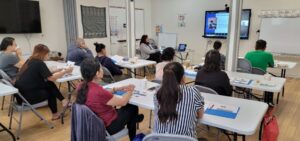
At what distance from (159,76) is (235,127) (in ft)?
6.04

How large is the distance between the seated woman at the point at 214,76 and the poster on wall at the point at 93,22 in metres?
5.03

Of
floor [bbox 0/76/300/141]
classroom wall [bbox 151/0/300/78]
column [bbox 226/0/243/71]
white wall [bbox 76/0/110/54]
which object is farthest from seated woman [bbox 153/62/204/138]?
classroom wall [bbox 151/0/300/78]

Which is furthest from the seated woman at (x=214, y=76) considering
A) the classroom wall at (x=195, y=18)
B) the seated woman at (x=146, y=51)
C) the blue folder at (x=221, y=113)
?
the classroom wall at (x=195, y=18)

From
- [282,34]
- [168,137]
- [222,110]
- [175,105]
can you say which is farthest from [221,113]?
[282,34]

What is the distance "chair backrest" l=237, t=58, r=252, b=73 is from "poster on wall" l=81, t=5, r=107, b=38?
451 centimetres

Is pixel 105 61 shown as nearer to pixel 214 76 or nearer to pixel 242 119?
pixel 214 76

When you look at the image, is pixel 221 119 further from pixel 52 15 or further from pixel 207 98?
pixel 52 15

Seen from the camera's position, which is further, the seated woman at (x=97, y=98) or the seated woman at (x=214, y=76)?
the seated woman at (x=214, y=76)

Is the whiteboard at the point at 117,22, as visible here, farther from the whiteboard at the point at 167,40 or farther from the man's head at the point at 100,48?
the man's head at the point at 100,48

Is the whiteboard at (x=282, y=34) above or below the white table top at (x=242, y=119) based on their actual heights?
above

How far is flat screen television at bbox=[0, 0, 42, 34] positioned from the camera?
17.3ft

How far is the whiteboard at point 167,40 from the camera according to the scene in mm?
8234

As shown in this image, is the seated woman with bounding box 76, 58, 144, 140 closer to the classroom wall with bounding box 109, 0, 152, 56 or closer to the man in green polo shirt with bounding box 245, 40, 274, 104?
the man in green polo shirt with bounding box 245, 40, 274, 104

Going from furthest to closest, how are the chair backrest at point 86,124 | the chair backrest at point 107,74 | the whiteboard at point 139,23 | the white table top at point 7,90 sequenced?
the whiteboard at point 139,23 < the chair backrest at point 107,74 < the white table top at point 7,90 < the chair backrest at point 86,124
